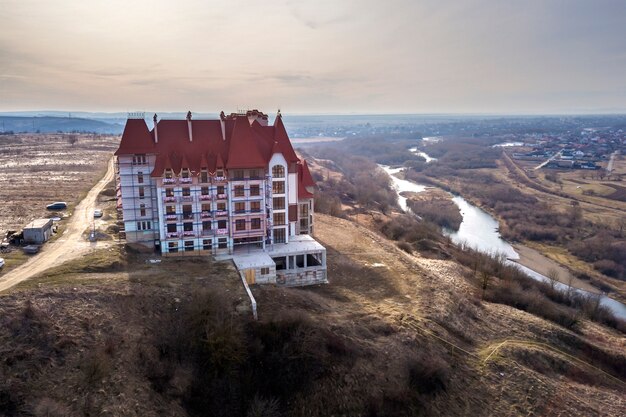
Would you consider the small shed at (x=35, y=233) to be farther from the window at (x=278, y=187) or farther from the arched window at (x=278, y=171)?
the arched window at (x=278, y=171)

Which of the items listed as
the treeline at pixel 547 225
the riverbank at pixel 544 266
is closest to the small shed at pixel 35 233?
the riverbank at pixel 544 266

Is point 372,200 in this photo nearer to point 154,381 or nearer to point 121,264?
point 121,264

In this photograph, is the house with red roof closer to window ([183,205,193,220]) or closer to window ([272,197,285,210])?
window ([272,197,285,210])

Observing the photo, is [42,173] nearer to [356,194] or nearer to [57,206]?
[57,206]

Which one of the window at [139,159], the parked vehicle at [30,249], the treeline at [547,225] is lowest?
the treeline at [547,225]

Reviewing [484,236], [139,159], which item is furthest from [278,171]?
[484,236]

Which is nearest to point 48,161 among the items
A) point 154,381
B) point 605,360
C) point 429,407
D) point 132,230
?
point 132,230

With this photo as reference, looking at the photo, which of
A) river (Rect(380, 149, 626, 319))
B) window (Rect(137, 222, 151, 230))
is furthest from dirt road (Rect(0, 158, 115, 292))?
river (Rect(380, 149, 626, 319))
